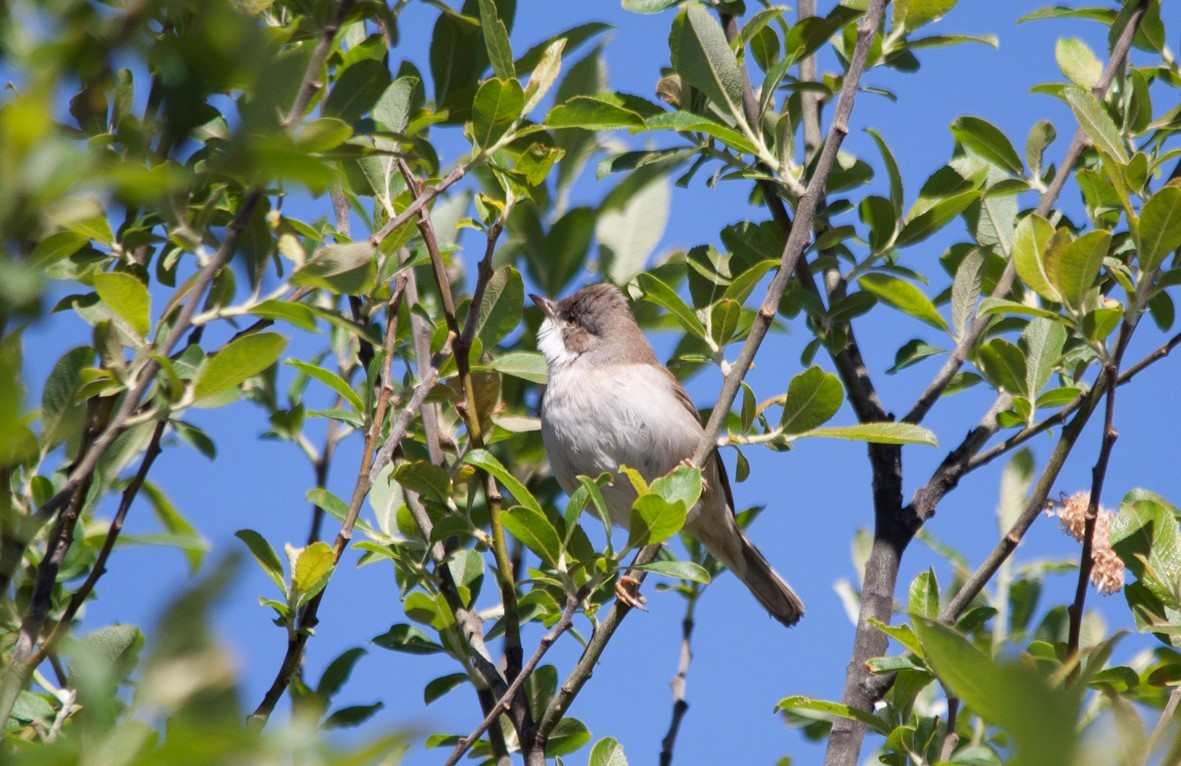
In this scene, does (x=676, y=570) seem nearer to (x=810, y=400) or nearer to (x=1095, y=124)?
(x=810, y=400)

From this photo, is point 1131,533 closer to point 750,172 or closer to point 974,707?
point 750,172

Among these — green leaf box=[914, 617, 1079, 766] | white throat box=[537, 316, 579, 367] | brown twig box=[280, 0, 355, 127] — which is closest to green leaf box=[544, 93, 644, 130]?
brown twig box=[280, 0, 355, 127]

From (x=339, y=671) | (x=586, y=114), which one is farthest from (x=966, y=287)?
(x=339, y=671)

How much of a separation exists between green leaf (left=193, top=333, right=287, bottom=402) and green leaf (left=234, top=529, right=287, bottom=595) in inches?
33.5

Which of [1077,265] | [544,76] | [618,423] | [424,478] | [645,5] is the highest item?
[645,5]

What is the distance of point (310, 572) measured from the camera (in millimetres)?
2480

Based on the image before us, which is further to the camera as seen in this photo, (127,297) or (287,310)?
(127,297)

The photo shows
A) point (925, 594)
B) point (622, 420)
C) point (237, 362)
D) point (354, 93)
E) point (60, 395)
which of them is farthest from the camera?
point (622, 420)

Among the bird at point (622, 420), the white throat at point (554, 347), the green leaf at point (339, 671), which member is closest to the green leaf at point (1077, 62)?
the bird at point (622, 420)

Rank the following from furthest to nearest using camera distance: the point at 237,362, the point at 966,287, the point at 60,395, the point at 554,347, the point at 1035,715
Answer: the point at 554,347 < the point at 966,287 < the point at 60,395 < the point at 237,362 < the point at 1035,715

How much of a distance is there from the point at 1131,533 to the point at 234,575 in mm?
2370

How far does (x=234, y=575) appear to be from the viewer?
26.2 inches

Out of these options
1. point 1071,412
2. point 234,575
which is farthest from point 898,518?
point 234,575

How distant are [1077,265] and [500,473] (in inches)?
49.9
